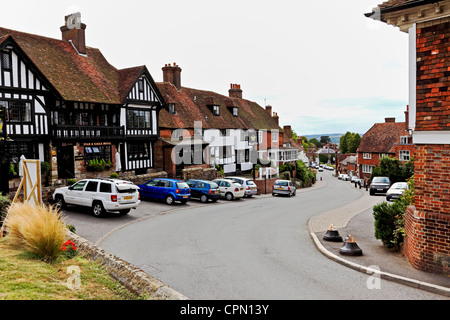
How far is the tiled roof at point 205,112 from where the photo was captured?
108 feet

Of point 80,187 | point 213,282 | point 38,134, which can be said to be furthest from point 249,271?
point 38,134

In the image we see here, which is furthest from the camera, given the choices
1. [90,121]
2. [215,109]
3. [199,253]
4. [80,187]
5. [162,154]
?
[215,109]

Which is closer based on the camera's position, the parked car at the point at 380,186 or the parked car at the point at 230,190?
the parked car at the point at 230,190

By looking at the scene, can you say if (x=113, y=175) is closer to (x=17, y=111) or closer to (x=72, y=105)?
(x=72, y=105)

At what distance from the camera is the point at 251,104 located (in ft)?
168

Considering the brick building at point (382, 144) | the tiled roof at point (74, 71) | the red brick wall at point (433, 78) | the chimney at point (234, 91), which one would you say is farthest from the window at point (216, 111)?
the red brick wall at point (433, 78)

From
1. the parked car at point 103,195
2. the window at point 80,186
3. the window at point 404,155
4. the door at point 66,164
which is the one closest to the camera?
the parked car at point 103,195

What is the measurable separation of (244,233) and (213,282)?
6.26 m

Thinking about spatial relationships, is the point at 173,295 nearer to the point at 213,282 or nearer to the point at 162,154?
the point at 213,282

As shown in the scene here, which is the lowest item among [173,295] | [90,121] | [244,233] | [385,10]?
[244,233]

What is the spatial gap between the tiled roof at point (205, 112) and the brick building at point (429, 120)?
2345 cm

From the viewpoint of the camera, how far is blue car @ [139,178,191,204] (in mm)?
21219

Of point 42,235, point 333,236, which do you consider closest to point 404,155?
point 333,236

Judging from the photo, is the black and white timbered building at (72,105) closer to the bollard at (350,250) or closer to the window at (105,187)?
the window at (105,187)
